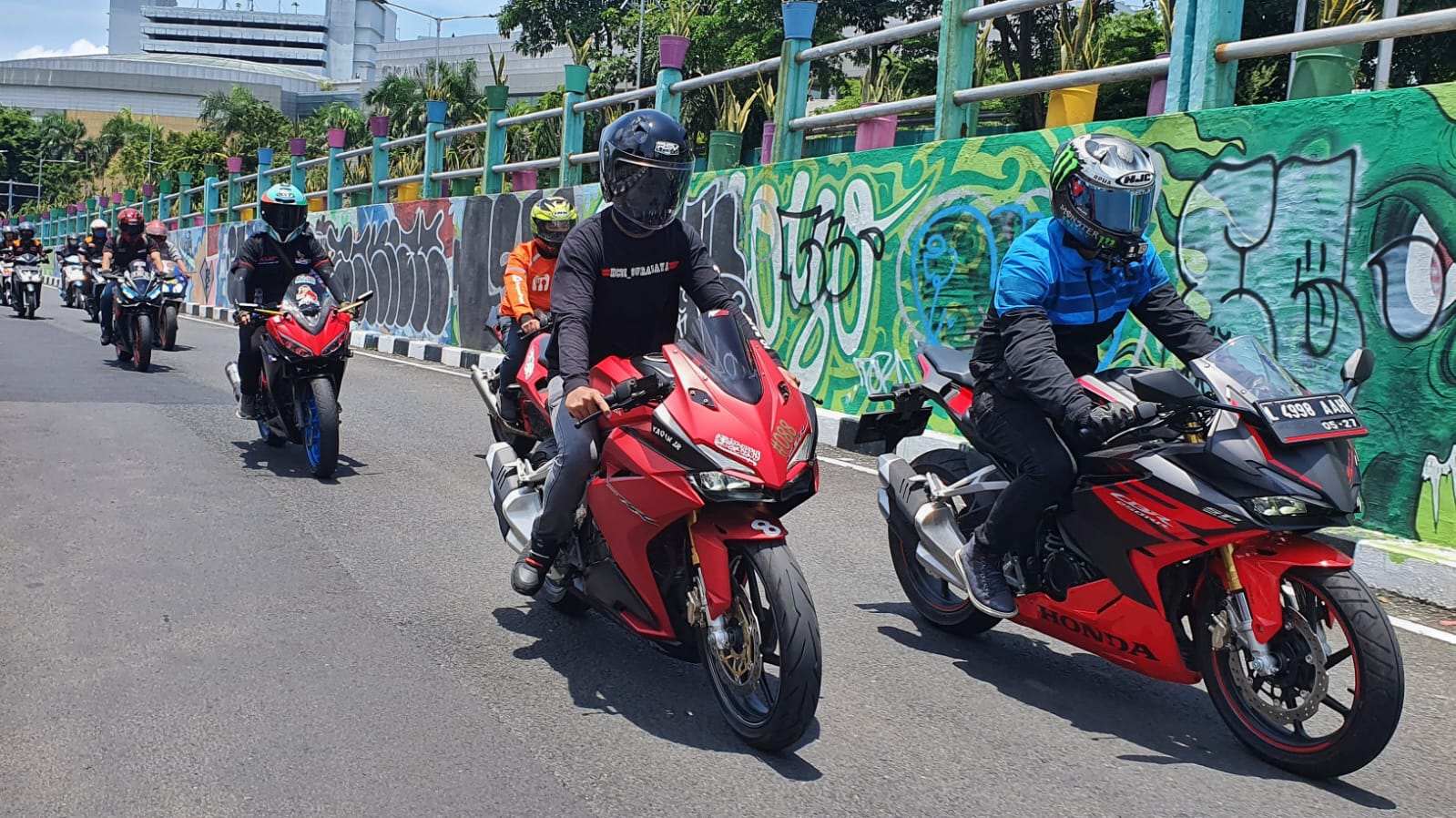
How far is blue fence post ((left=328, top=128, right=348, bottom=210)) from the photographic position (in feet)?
80.5

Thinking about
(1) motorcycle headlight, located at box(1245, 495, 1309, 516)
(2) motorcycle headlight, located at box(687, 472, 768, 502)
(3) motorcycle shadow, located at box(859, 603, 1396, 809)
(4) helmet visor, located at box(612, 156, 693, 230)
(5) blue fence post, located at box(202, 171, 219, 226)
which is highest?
(5) blue fence post, located at box(202, 171, 219, 226)

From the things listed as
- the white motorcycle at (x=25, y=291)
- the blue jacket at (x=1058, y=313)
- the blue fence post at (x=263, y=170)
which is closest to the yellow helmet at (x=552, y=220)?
the blue jacket at (x=1058, y=313)

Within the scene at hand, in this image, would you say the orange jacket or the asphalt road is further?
the orange jacket

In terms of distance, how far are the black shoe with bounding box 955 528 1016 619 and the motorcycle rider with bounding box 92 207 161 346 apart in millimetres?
12693

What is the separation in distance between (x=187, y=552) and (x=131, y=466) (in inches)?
99.4

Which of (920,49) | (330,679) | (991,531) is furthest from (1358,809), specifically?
(920,49)

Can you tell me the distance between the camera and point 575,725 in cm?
422

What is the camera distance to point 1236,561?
4.02 m

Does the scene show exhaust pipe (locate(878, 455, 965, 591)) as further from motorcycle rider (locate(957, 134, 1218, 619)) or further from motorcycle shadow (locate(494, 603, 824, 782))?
motorcycle shadow (locate(494, 603, 824, 782))

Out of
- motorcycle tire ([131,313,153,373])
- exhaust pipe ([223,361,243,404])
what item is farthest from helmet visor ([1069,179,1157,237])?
motorcycle tire ([131,313,153,373])

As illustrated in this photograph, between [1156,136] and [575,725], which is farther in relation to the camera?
[1156,136]

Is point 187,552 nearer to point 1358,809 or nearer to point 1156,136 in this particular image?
point 1358,809

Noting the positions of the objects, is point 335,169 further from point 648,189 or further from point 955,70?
point 648,189

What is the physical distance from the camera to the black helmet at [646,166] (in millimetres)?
4609
